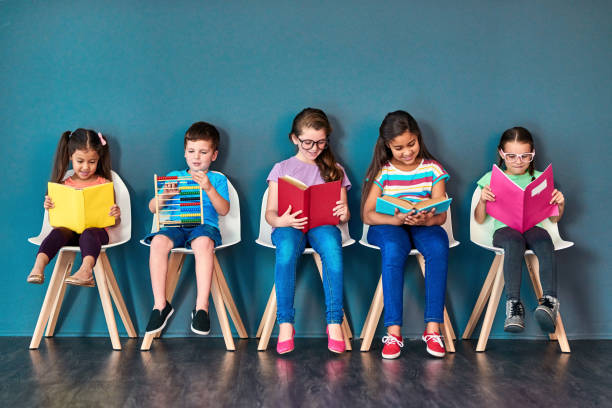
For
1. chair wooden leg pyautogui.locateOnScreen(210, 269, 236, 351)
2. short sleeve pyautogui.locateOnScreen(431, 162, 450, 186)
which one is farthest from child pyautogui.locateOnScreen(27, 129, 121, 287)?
short sleeve pyautogui.locateOnScreen(431, 162, 450, 186)

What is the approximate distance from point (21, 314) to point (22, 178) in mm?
699

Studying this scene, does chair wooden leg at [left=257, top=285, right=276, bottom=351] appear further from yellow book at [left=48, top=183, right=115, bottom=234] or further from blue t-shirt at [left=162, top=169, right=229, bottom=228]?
yellow book at [left=48, top=183, right=115, bottom=234]

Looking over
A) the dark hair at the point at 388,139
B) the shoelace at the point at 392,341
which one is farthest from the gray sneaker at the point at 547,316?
the dark hair at the point at 388,139

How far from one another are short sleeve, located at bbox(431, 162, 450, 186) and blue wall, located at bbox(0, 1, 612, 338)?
228 mm

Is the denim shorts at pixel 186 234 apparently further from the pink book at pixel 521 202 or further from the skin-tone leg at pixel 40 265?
the pink book at pixel 521 202

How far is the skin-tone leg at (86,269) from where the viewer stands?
7.66 feet

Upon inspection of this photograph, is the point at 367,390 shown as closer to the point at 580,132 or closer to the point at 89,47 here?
the point at 580,132

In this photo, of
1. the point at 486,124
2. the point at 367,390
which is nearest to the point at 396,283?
the point at 367,390

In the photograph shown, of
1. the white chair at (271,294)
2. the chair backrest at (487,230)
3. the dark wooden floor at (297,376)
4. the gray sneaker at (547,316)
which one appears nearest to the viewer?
the dark wooden floor at (297,376)

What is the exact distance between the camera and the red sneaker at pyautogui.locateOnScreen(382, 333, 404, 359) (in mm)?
2305

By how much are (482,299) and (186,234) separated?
4.78 ft

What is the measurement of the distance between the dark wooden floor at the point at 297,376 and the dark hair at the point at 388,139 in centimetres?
81

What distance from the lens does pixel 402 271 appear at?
95.6 inches

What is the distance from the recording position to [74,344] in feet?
8.55
